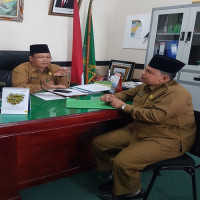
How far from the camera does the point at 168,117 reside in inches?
55.4

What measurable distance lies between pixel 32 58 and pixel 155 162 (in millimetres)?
1456

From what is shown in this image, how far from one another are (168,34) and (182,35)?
0.24 m

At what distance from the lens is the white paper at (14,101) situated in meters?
1.21

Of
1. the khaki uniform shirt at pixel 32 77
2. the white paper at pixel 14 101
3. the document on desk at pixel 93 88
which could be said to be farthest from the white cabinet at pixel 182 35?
the white paper at pixel 14 101

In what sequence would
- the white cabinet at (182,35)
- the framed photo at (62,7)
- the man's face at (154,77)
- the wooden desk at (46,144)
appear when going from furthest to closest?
the framed photo at (62,7) < the white cabinet at (182,35) < the man's face at (154,77) < the wooden desk at (46,144)

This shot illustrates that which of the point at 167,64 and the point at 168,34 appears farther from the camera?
the point at 168,34

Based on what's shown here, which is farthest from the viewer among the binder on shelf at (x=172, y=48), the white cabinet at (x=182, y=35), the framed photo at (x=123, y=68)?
the framed photo at (x=123, y=68)

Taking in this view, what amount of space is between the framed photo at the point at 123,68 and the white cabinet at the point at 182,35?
0.64 metres

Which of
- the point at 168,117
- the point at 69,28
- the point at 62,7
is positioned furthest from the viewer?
the point at 69,28

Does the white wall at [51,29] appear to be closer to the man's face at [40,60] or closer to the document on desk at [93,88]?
the man's face at [40,60]

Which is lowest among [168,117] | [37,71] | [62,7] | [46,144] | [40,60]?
[46,144]

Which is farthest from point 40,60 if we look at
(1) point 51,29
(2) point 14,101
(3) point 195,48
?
(3) point 195,48

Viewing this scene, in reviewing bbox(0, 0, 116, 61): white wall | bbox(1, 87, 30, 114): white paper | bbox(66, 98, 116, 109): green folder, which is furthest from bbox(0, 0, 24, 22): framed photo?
bbox(1, 87, 30, 114): white paper

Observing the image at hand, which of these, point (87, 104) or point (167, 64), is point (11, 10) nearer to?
point (87, 104)
